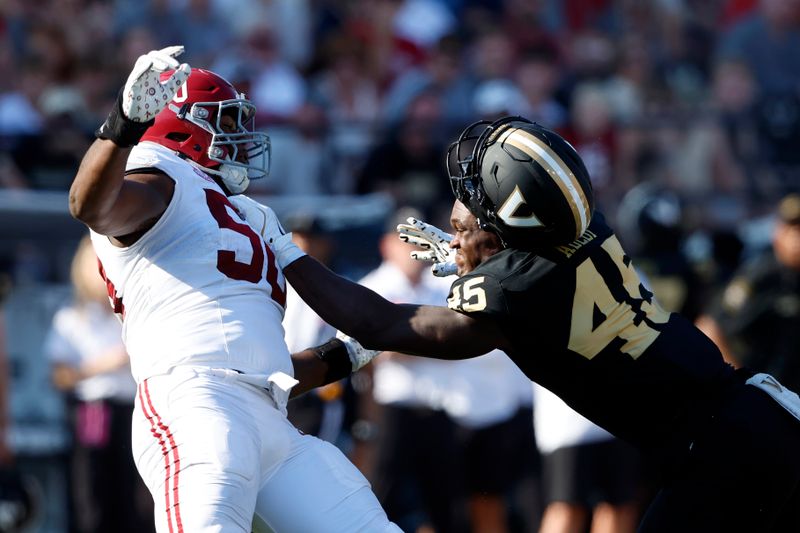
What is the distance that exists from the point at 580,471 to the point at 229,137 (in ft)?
10.4

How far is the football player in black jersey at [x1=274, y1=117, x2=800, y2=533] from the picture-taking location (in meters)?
3.93

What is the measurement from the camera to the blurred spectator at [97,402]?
24.5 feet

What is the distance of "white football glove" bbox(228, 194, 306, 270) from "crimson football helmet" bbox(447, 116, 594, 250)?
0.61 m

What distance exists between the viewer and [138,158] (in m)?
4.08

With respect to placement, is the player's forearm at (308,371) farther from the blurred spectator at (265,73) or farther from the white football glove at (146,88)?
the blurred spectator at (265,73)

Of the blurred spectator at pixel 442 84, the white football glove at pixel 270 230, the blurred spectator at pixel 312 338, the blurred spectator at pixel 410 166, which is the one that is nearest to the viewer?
the white football glove at pixel 270 230

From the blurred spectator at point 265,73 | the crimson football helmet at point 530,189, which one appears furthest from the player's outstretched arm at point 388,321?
the blurred spectator at point 265,73

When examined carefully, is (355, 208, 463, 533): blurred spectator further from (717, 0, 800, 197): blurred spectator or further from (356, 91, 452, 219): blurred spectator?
(717, 0, 800, 197): blurred spectator

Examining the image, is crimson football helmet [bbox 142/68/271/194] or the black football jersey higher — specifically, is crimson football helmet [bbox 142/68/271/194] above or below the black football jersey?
above

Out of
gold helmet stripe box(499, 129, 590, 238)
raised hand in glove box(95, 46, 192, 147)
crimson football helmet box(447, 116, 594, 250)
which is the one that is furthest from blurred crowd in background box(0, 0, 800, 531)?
raised hand in glove box(95, 46, 192, 147)

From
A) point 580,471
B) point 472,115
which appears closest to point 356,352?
point 580,471

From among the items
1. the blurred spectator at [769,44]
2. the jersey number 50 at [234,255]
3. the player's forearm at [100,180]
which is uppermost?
the player's forearm at [100,180]

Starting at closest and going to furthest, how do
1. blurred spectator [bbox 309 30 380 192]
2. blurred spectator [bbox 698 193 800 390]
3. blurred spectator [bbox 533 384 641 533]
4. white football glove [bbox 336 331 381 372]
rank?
white football glove [bbox 336 331 381 372], blurred spectator [bbox 533 384 641 533], blurred spectator [bbox 698 193 800 390], blurred spectator [bbox 309 30 380 192]

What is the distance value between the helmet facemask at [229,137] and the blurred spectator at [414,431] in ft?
9.30
